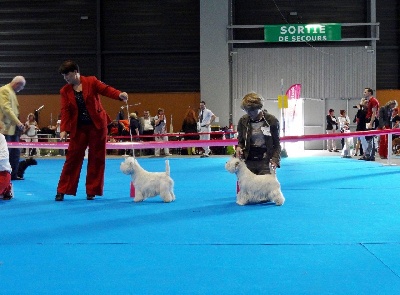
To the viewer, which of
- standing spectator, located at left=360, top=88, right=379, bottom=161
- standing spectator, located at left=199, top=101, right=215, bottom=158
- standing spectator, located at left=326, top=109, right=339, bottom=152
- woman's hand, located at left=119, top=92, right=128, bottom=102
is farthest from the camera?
standing spectator, located at left=326, top=109, right=339, bottom=152

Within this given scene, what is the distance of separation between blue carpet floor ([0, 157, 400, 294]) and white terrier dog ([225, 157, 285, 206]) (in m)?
0.09

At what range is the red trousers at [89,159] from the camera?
5.15 m

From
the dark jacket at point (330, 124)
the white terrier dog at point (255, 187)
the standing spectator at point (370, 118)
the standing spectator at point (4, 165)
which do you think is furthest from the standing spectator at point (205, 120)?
A: the standing spectator at point (4, 165)

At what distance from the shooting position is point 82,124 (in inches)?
203

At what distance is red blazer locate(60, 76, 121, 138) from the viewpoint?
502 cm

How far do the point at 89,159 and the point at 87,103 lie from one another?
56 centimetres

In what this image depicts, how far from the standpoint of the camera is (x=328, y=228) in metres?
3.52

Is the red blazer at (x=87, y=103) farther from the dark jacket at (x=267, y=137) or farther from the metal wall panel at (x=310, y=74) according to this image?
the metal wall panel at (x=310, y=74)

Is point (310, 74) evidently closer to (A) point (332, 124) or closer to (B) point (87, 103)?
(A) point (332, 124)

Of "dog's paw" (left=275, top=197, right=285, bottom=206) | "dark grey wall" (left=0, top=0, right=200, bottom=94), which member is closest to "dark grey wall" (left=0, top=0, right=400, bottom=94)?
"dark grey wall" (left=0, top=0, right=200, bottom=94)

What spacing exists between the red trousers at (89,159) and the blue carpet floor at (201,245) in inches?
6.6

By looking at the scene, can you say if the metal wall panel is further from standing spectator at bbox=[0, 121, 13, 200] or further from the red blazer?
standing spectator at bbox=[0, 121, 13, 200]

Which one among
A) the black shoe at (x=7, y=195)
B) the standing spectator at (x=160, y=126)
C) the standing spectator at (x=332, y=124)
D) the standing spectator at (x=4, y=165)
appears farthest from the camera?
the standing spectator at (x=332, y=124)

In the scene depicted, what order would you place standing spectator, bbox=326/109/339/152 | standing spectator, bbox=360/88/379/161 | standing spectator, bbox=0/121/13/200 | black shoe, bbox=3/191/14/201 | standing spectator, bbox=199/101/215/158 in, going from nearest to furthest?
standing spectator, bbox=0/121/13/200 < black shoe, bbox=3/191/14/201 < standing spectator, bbox=360/88/379/161 < standing spectator, bbox=199/101/215/158 < standing spectator, bbox=326/109/339/152
